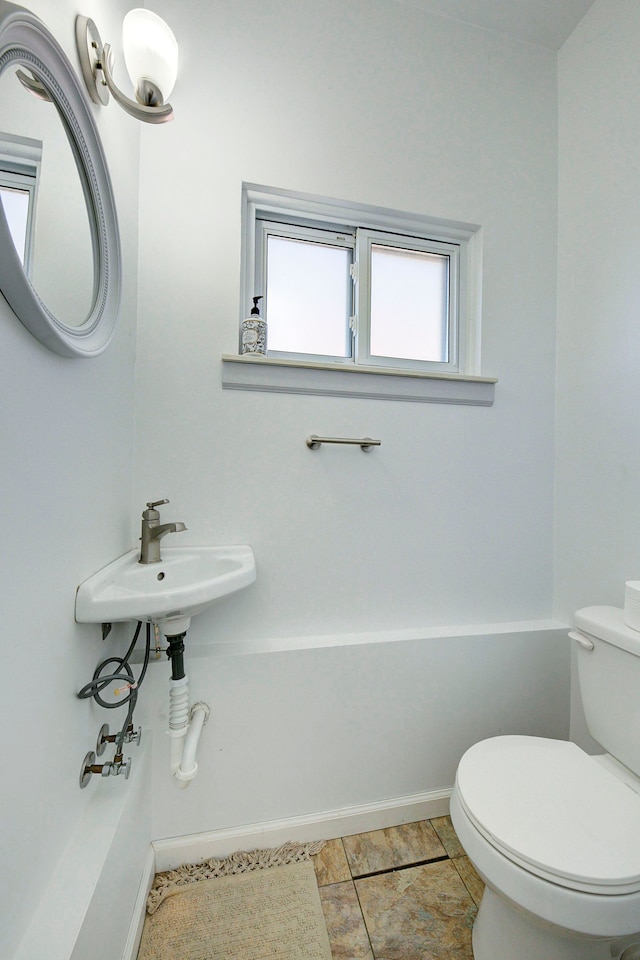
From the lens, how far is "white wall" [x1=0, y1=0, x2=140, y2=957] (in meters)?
0.57

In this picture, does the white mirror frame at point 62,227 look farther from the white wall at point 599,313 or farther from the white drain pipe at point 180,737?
the white wall at point 599,313

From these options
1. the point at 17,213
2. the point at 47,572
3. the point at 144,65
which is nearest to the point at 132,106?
the point at 144,65

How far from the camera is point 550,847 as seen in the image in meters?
0.73

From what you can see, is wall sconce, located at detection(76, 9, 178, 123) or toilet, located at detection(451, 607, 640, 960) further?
wall sconce, located at detection(76, 9, 178, 123)

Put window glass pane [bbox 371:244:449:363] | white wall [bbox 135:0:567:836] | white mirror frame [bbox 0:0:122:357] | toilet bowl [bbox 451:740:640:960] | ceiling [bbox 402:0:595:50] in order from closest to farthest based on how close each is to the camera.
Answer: white mirror frame [bbox 0:0:122:357]
toilet bowl [bbox 451:740:640:960]
white wall [bbox 135:0:567:836]
ceiling [bbox 402:0:595:50]
window glass pane [bbox 371:244:449:363]

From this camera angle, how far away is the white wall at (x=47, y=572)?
57cm

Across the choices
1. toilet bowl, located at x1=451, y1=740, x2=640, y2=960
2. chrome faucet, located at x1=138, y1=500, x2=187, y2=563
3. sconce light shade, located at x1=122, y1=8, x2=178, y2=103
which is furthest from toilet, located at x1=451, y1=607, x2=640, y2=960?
sconce light shade, located at x1=122, y1=8, x2=178, y2=103

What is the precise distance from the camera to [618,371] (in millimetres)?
1256

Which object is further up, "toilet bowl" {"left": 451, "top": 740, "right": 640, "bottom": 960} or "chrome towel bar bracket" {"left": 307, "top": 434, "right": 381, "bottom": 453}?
"chrome towel bar bracket" {"left": 307, "top": 434, "right": 381, "bottom": 453}

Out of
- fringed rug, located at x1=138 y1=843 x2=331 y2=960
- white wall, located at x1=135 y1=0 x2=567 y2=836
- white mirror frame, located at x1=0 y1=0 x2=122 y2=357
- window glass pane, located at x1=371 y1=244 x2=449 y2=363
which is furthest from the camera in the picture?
window glass pane, located at x1=371 y1=244 x2=449 y2=363

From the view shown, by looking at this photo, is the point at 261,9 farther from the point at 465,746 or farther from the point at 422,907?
the point at 422,907

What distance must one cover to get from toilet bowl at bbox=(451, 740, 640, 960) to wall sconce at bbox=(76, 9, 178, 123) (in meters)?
1.67

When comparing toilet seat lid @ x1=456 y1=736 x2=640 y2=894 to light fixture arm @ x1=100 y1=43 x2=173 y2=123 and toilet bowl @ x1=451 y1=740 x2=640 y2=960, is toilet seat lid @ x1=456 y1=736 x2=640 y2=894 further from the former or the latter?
light fixture arm @ x1=100 y1=43 x2=173 y2=123

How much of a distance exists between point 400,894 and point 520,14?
9.28 ft
